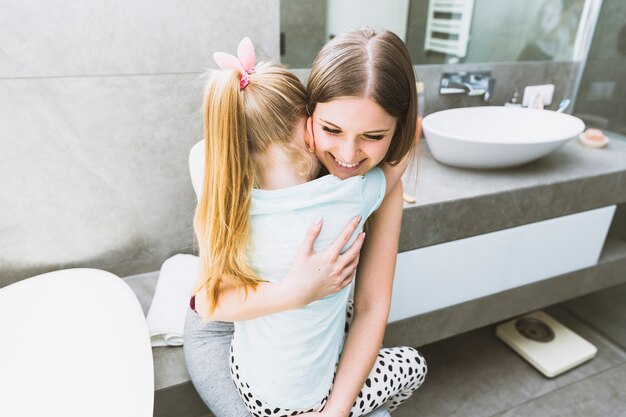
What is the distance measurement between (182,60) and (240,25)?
7.9 inches

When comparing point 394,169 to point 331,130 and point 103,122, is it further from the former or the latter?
point 103,122

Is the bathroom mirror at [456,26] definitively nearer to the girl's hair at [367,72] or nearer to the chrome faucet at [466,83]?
the chrome faucet at [466,83]

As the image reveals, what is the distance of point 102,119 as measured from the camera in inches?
51.7

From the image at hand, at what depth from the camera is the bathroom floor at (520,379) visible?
5.68ft

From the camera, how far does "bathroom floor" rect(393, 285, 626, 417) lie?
173cm

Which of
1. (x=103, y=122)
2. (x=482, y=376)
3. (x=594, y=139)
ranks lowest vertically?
(x=482, y=376)

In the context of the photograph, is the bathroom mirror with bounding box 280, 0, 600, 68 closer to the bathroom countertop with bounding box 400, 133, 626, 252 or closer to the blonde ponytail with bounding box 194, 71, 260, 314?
the bathroom countertop with bounding box 400, 133, 626, 252

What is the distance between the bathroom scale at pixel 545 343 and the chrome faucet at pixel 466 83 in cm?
110

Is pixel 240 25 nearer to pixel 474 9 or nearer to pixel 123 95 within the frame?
pixel 123 95

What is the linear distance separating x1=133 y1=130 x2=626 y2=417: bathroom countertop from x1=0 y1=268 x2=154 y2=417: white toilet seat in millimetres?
110

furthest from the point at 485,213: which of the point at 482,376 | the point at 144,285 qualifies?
the point at 144,285

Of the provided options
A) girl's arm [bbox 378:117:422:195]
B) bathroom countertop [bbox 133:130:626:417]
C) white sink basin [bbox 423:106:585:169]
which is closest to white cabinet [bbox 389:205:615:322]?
bathroom countertop [bbox 133:130:626:417]

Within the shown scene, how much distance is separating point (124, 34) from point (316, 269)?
88 centimetres

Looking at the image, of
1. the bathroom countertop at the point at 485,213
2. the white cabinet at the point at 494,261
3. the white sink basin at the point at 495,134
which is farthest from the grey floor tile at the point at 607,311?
the white sink basin at the point at 495,134
